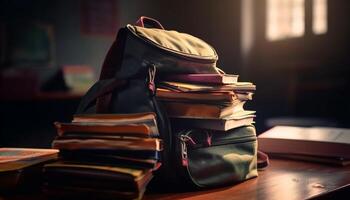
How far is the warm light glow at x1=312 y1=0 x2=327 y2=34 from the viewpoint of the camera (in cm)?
382

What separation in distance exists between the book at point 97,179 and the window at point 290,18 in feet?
11.4

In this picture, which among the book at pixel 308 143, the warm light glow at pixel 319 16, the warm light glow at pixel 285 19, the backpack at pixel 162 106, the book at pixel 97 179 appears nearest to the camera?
the book at pixel 97 179

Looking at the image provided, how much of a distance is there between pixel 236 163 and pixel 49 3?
3766mm

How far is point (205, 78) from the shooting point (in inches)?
32.8

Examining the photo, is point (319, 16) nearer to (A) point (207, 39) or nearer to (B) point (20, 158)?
(A) point (207, 39)

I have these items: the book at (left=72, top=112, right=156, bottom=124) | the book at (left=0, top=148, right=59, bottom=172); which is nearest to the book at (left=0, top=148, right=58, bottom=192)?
the book at (left=0, top=148, right=59, bottom=172)

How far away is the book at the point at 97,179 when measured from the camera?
68 cm

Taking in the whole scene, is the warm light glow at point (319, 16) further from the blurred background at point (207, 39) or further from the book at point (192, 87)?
the book at point (192, 87)

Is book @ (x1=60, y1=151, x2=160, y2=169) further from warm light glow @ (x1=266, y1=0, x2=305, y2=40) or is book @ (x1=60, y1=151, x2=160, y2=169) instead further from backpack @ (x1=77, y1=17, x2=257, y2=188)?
warm light glow @ (x1=266, y1=0, x2=305, y2=40)

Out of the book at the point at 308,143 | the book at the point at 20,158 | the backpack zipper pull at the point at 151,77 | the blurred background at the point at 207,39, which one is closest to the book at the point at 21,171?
the book at the point at 20,158

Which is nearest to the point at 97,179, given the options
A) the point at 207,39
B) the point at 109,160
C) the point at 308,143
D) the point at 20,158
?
the point at 109,160

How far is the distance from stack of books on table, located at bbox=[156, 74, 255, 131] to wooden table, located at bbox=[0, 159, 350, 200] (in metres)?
0.12

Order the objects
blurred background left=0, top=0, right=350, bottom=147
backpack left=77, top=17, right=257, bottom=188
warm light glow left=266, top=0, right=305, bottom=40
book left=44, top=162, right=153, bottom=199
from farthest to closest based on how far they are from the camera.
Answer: warm light glow left=266, top=0, right=305, bottom=40, blurred background left=0, top=0, right=350, bottom=147, backpack left=77, top=17, right=257, bottom=188, book left=44, top=162, right=153, bottom=199

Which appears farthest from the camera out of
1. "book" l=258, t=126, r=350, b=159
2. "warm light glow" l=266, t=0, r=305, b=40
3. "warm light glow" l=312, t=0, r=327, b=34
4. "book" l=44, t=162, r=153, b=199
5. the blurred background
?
"warm light glow" l=266, t=0, r=305, b=40
